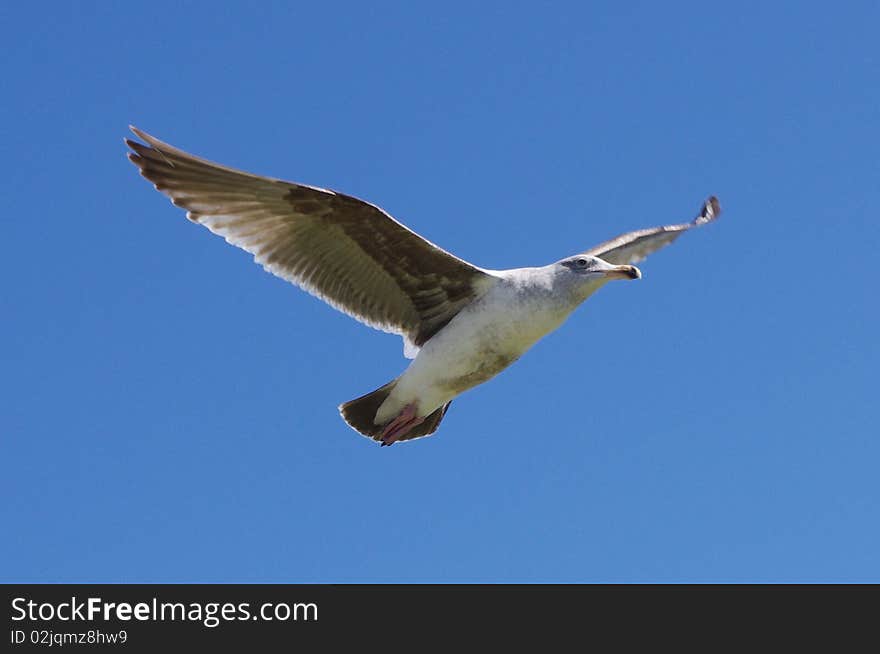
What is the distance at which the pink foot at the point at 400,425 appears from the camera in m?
10.1

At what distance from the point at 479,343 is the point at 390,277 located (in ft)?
3.36

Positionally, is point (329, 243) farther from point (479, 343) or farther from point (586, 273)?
point (586, 273)

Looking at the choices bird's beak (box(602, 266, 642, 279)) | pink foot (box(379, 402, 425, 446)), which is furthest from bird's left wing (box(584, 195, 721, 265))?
pink foot (box(379, 402, 425, 446))

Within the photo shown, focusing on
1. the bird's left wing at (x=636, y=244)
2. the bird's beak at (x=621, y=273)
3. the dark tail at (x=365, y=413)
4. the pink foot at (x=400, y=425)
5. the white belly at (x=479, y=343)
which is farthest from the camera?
the bird's left wing at (x=636, y=244)

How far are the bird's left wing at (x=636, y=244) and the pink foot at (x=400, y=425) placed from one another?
2814 mm

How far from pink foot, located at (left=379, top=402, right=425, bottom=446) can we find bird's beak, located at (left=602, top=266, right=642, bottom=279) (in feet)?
6.16

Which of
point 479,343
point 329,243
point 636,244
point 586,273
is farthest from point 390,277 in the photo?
point 636,244

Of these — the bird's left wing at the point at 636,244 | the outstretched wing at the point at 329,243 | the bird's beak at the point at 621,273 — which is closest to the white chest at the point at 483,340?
the outstretched wing at the point at 329,243

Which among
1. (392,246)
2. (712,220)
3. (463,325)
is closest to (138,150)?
(392,246)

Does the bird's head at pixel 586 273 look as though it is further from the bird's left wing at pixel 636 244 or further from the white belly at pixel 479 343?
the bird's left wing at pixel 636 244

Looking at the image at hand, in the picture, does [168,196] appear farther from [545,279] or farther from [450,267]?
[545,279]
